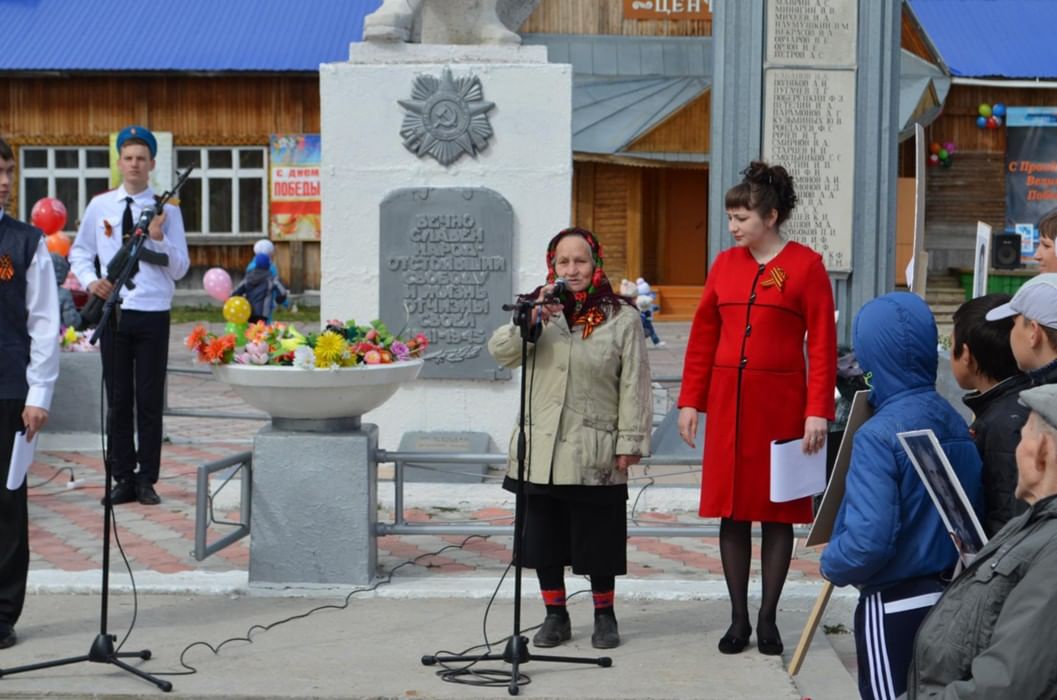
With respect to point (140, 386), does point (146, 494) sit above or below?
below

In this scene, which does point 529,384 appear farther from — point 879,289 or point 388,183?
point 879,289

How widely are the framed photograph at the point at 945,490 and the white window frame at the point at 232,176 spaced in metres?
24.7

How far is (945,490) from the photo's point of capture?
11.7 ft

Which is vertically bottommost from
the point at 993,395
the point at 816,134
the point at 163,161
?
the point at 993,395

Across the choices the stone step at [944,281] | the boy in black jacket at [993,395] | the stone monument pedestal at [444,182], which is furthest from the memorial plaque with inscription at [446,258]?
the stone step at [944,281]

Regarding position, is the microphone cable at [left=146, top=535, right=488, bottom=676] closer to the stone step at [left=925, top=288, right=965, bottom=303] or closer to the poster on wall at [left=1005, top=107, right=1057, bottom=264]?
the stone step at [left=925, top=288, right=965, bottom=303]

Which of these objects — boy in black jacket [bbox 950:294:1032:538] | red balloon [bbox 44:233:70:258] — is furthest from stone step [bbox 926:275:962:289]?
boy in black jacket [bbox 950:294:1032:538]

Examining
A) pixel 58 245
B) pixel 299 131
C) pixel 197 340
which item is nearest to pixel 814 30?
pixel 197 340

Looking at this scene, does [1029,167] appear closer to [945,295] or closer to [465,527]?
[945,295]

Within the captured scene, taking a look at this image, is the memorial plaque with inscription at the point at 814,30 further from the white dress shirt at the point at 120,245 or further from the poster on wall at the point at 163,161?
the poster on wall at the point at 163,161

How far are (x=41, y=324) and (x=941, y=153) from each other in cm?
2175

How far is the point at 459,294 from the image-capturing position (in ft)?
29.3

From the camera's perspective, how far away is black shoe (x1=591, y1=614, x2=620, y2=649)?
18.8 ft

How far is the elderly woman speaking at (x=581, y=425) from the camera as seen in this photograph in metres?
5.62
